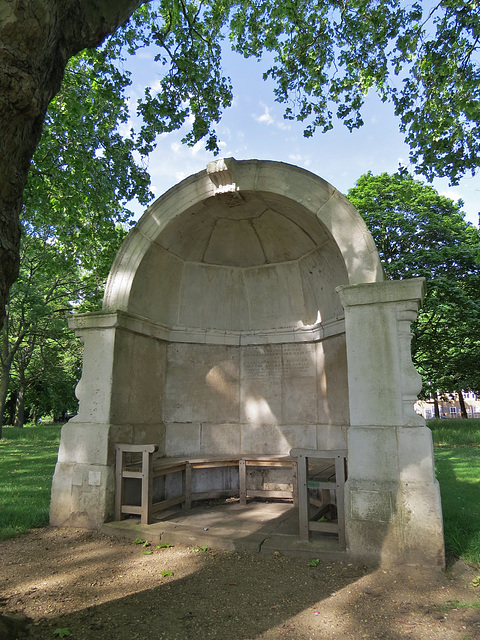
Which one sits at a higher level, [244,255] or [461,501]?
[244,255]

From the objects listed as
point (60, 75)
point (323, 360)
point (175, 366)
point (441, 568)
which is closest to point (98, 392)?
point (175, 366)

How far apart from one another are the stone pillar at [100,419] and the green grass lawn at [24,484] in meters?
0.47

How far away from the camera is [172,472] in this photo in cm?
649

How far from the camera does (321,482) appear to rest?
492cm

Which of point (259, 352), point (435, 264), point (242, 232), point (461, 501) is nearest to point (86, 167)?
point (242, 232)

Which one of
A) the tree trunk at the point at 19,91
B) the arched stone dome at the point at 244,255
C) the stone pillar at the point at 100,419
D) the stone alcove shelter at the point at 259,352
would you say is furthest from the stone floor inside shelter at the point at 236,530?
the tree trunk at the point at 19,91

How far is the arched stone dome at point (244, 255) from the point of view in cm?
576

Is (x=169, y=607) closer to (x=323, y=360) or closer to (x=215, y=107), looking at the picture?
(x=323, y=360)

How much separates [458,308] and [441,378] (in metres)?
4.27

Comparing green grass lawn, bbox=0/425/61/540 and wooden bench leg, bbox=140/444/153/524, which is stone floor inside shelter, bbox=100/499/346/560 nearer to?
wooden bench leg, bbox=140/444/153/524

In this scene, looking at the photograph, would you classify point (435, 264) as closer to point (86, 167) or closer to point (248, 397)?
point (248, 397)

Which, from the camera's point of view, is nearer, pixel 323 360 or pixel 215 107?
pixel 323 360

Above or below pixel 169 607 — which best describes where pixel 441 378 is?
above

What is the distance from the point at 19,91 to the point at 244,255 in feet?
19.5
